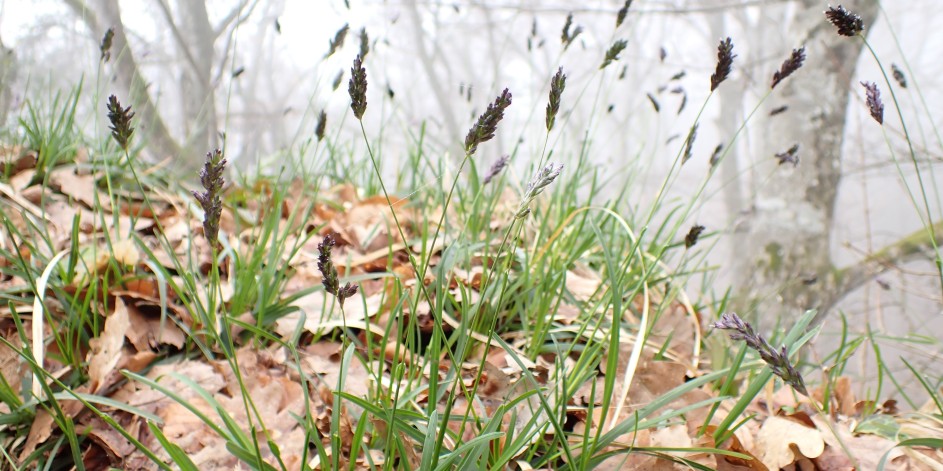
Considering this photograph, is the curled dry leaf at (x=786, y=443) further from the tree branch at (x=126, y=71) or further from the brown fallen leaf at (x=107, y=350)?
the tree branch at (x=126, y=71)

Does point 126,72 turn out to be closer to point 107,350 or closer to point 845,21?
point 107,350

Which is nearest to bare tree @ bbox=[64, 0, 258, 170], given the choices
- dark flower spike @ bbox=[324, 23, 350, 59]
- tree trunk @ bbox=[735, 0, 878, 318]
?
dark flower spike @ bbox=[324, 23, 350, 59]

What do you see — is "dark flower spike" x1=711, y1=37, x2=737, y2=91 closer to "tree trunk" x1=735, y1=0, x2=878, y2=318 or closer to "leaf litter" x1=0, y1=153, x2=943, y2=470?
"leaf litter" x1=0, y1=153, x2=943, y2=470

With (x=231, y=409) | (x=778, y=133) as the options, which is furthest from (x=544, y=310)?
(x=778, y=133)

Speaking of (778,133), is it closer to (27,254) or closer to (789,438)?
(789,438)

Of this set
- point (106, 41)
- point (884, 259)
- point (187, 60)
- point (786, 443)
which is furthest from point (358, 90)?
point (187, 60)

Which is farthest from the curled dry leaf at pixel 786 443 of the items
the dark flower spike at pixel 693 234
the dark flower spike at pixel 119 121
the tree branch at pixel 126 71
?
the tree branch at pixel 126 71

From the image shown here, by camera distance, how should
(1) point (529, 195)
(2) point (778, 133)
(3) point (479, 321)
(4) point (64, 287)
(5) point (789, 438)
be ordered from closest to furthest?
(1) point (529, 195), (5) point (789, 438), (4) point (64, 287), (3) point (479, 321), (2) point (778, 133)
